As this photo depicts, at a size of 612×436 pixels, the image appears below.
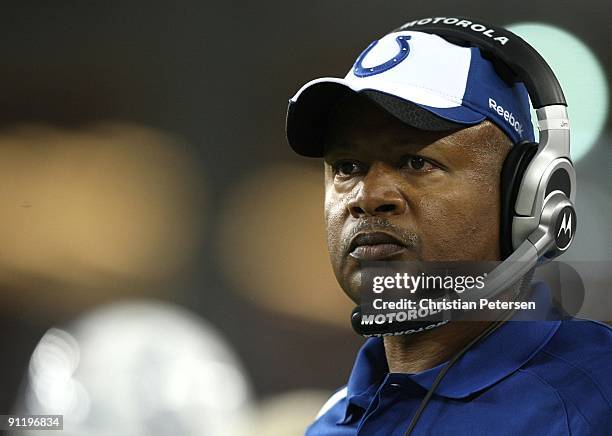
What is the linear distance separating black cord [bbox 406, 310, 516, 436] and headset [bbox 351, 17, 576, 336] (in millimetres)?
32

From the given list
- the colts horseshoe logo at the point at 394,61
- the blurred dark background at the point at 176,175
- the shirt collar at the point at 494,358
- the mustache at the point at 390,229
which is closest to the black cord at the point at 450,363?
the shirt collar at the point at 494,358

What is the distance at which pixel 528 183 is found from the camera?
0.75 meters

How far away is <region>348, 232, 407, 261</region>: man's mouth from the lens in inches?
29.9

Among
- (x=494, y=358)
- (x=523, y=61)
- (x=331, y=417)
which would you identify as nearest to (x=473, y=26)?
(x=523, y=61)

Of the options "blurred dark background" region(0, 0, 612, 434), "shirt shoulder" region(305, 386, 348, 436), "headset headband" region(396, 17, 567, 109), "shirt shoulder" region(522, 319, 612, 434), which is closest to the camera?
"shirt shoulder" region(522, 319, 612, 434)

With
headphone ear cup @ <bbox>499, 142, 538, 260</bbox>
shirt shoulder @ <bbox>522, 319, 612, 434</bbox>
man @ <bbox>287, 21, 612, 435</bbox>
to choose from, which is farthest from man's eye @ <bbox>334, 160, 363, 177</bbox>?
shirt shoulder @ <bbox>522, 319, 612, 434</bbox>

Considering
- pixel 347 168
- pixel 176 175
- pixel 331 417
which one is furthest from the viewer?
pixel 176 175

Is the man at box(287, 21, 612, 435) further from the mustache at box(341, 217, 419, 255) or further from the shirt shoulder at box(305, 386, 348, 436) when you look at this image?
the shirt shoulder at box(305, 386, 348, 436)

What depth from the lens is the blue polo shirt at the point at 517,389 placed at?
0.69 m

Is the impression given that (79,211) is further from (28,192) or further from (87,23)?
(87,23)

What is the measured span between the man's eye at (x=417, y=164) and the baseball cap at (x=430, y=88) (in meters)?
0.03

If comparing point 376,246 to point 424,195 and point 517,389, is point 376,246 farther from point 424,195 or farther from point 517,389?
point 517,389

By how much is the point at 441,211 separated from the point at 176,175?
0.55m

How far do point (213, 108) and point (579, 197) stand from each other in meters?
0.53
